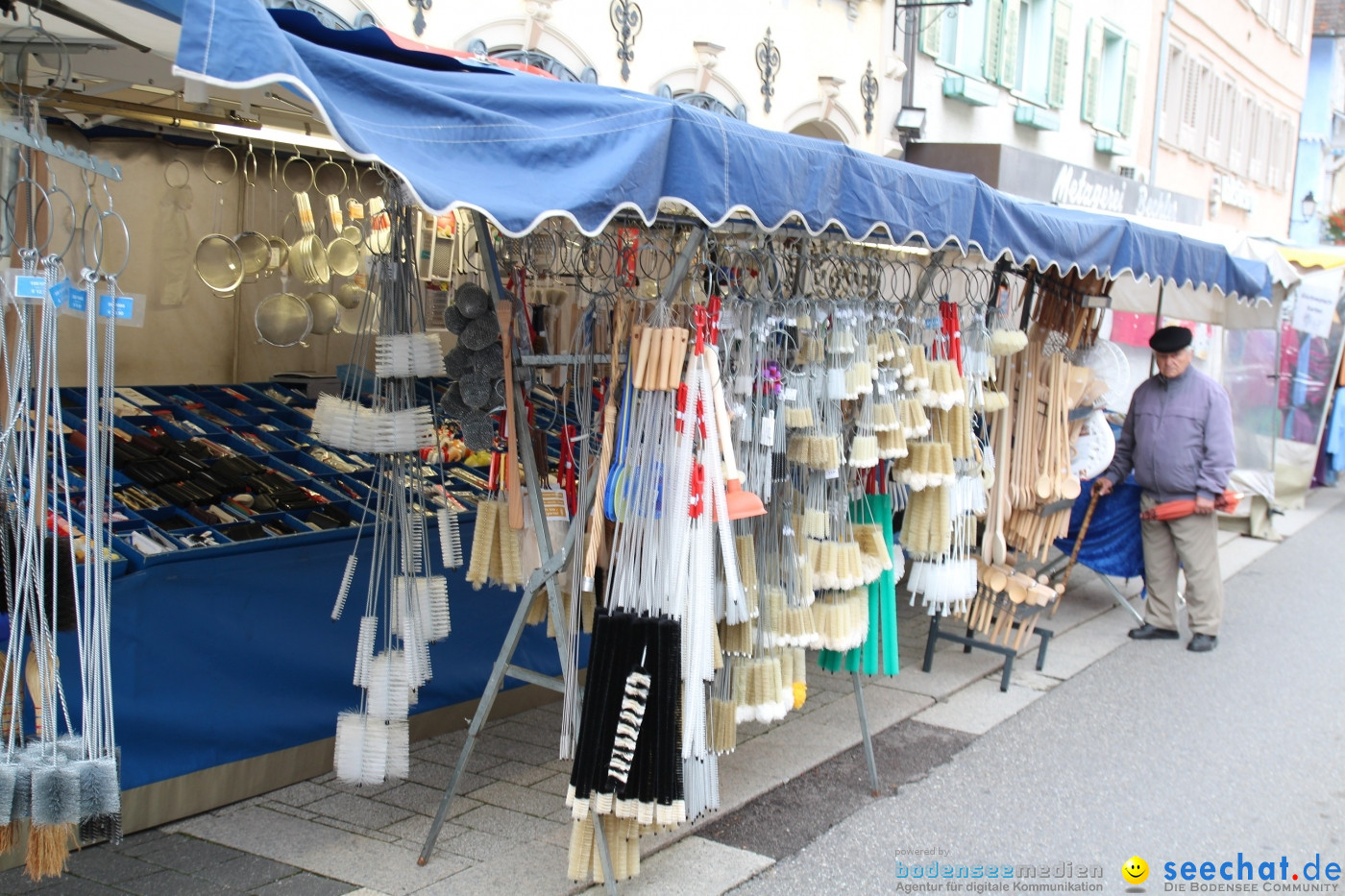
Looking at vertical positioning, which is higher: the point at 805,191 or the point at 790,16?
the point at 790,16

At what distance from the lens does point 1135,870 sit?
395 centimetres

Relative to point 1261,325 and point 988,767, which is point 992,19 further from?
point 988,767

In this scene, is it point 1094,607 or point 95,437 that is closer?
point 95,437

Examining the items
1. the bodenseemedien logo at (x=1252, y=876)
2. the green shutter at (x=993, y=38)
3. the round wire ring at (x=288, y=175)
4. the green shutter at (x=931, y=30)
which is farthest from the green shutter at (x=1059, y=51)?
the bodenseemedien logo at (x=1252, y=876)

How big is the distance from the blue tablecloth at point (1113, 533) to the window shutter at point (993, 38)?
23.6 ft

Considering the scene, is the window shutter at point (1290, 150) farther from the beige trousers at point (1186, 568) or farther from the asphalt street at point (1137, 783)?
the asphalt street at point (1137, 783)

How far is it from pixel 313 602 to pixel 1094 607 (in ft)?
18.3

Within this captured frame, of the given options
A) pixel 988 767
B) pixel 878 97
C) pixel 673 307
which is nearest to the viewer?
pixel 673 307

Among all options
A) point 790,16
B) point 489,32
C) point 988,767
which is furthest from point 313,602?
point 790,16

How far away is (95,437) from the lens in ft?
8.46

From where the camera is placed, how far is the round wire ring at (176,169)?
18.8 ft

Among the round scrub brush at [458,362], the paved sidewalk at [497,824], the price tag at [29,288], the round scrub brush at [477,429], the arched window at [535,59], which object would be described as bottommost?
the paved sidewalk at [497,824]

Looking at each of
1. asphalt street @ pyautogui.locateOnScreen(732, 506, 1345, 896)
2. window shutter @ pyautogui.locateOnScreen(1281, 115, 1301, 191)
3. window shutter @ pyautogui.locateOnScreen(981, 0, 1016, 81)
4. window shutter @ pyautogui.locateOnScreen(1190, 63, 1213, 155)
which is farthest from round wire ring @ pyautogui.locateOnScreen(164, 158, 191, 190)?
window shutter @ pyautogui.locateOnScreen(1281, 115, 1301, 191)

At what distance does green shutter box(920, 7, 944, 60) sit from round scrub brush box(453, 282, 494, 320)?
30.6 feet
